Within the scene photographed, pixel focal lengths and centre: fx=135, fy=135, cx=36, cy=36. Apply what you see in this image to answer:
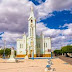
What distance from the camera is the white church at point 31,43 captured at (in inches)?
2425

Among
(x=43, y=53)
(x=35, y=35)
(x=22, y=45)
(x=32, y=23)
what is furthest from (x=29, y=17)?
(x=43, y=53)

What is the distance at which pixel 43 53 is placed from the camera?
206 feet

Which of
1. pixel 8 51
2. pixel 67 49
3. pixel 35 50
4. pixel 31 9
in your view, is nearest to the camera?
pixel 35 50

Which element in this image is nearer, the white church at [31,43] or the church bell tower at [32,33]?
the church bell tower at [32,33]

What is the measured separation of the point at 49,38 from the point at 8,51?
99.5 ft

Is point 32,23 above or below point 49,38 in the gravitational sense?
above

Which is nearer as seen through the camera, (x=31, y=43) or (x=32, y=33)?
(x=31, y=43)

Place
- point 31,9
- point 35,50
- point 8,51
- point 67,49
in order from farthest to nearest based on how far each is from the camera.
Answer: point 8,51
point 67,49
point 31,9
point 35,50

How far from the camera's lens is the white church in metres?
61.6

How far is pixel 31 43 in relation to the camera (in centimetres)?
6134

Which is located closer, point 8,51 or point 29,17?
point 29,17

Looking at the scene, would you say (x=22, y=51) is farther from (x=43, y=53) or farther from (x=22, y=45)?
(x=43, y=53)

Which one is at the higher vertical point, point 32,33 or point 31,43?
point 32,33

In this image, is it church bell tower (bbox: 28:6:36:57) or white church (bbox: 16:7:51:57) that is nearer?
church bell tower (bbox: 28:6:36:57)
